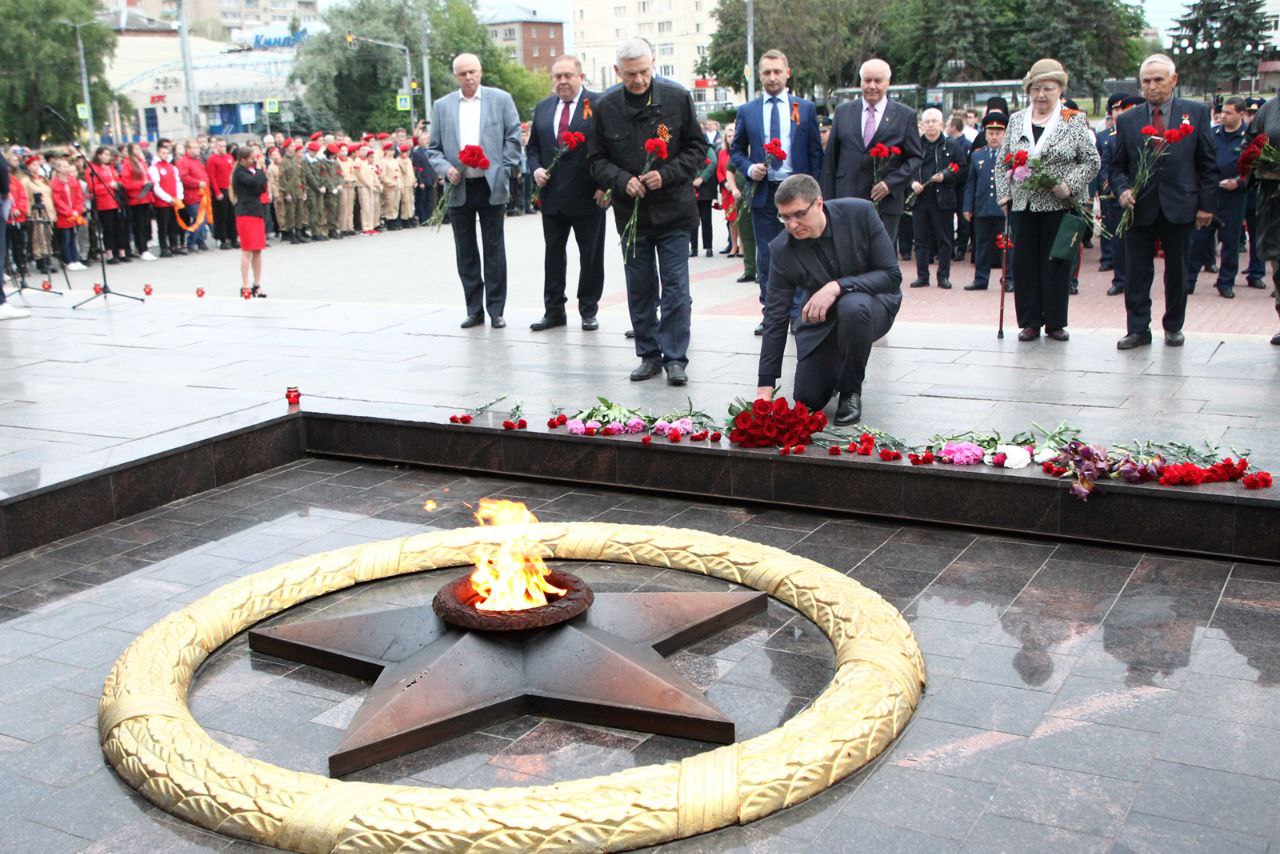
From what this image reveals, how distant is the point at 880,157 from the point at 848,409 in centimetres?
294

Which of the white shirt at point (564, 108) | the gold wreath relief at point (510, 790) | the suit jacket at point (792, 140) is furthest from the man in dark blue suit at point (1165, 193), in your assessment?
the gold wreath relief at point (510, 790)

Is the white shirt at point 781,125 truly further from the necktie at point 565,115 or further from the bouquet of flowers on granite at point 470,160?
the bouquet of flowers on granite at point 470,160

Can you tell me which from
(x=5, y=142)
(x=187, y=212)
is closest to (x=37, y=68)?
(x=5, y=142)

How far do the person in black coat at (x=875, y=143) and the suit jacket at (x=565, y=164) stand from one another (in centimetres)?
164

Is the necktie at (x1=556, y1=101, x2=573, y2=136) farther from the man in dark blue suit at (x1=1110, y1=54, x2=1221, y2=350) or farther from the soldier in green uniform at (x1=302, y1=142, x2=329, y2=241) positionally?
the soldier in green uniform at (x1=302, y1=142, x2=329, y2=241)

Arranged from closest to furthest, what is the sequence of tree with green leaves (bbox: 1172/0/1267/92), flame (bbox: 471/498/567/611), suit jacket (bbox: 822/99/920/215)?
flame (bbox: 471/498/567/611), suit jacket (bbox: 822/99/920/215), tree with green leaves (bbox: 1172/0/1267/92)

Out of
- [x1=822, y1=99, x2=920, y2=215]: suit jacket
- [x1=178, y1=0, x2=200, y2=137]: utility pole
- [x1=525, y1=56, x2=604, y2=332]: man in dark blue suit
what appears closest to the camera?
[x1=822, y1=99, x2=920, y2=215]: suit jacket

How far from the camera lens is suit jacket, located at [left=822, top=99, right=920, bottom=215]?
334 inches

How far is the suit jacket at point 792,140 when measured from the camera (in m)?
8.60

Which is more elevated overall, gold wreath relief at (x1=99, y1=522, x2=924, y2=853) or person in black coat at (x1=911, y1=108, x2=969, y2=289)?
person in black coat at (x1=911, y1=108, x2=969, y2=289)

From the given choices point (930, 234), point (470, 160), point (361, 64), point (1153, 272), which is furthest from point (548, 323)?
point (361, 64)

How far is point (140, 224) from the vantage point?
17.8m

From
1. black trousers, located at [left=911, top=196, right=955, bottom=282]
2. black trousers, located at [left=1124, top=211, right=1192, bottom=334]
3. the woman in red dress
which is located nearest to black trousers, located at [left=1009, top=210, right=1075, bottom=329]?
black trousers, located at [left=1124, top=211, right=1192, bottom=334]

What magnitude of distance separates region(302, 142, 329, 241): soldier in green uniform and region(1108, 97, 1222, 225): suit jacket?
1491cm
